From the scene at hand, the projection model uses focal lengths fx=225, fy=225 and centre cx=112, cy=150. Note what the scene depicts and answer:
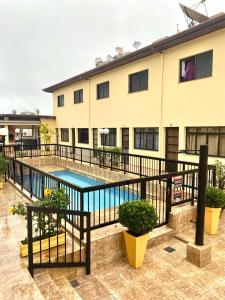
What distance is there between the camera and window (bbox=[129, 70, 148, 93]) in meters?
12.1

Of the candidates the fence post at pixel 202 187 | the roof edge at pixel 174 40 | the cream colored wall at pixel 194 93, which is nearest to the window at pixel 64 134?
the roof edge at pixel 174 40

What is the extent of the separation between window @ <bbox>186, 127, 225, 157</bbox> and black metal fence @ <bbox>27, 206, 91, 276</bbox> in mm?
7072

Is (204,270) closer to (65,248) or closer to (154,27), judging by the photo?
(65,248)

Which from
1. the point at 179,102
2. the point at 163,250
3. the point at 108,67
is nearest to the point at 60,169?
the point at 108,67

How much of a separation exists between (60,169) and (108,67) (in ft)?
23.6

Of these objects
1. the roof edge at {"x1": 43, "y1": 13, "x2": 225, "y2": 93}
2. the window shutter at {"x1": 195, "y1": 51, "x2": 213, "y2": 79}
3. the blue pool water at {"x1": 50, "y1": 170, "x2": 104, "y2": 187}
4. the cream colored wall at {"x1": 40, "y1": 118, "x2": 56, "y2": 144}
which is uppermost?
the roof edge at {"x1": 43, "y1": 13, "x2": 225, "y2": 93}

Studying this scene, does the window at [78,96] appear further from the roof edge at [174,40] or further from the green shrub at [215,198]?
the green shrub at [215,198]

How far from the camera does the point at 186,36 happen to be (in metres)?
9.31

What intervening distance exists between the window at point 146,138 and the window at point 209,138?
1.96 metres

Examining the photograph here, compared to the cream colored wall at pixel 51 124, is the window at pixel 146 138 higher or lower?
lower

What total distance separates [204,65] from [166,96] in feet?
7.19

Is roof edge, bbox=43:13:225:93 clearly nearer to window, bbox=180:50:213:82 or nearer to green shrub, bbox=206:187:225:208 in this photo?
window, bbox=180:50:213:82

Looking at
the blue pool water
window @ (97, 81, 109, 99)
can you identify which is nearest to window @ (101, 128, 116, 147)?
window @ (97, 81, 109, 99)

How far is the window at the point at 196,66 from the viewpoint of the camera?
9063 millimetres
